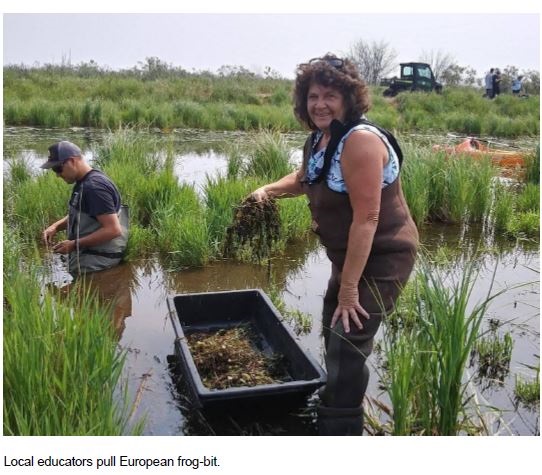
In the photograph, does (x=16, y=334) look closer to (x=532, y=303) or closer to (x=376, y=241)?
(x=376, y=241)

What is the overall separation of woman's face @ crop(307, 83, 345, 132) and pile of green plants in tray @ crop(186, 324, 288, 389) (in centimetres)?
151

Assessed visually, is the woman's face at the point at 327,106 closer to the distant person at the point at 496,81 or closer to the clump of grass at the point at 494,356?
the clump of grass at the point at 494,356

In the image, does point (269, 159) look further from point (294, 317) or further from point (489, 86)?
point (489, 86)

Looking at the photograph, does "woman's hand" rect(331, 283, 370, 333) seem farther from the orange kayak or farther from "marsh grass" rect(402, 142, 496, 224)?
the orange kayak

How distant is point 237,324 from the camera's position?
424cm

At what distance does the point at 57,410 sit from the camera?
253 centimetres

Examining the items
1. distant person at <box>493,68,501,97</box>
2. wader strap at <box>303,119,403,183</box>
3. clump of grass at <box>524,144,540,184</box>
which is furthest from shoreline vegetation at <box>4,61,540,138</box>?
wader strap at <box>303,119,403,183</box>

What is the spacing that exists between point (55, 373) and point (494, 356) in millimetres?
2644

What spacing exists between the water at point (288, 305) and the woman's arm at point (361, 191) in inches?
38.3

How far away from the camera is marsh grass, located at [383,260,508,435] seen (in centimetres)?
265

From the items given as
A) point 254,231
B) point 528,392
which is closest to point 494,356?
point 528,392

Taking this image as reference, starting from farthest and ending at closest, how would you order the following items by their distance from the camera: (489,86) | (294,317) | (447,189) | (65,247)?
(489,86), (447,189), (65,247), (294,317)

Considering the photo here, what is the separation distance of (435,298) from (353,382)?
57 centimetres

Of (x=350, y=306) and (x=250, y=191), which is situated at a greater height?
(x=250, y=191)
